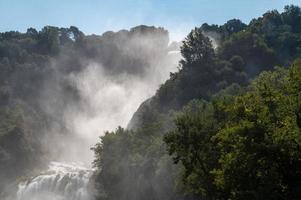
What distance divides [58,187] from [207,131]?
224 ft

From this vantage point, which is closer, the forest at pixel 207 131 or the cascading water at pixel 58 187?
the forest at pixel 207 131

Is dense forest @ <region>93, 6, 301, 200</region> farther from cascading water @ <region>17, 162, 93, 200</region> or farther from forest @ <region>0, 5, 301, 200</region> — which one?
cascading water @ <region>17, 162, 93, 200</region>

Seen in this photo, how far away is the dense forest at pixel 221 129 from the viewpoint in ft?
108

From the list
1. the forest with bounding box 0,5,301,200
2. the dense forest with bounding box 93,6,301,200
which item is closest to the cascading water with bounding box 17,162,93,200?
the forest with bounding box 0,5,301,200

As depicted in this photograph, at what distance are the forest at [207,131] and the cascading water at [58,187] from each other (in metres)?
3.75


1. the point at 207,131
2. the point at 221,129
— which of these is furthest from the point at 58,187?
the point at 221,129

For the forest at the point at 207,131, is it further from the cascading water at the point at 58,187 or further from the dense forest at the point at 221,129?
the cascading water at the point at 58,187

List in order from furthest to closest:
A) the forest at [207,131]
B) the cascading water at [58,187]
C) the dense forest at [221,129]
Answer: the cascading water at [58,187] → the forest at [207,131] → the dense forest at [221,129]

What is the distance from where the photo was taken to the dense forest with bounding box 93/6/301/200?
32.9 m

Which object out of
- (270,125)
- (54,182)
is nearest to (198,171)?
(270,125)

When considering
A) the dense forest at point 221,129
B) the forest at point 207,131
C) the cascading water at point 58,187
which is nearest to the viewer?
the dense forest at point 221,129

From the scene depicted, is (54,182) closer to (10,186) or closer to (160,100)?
(10,186)

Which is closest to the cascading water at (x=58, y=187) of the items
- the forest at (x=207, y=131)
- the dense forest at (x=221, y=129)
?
the forest at (x=207, y=131)

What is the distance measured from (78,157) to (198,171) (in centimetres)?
14204
